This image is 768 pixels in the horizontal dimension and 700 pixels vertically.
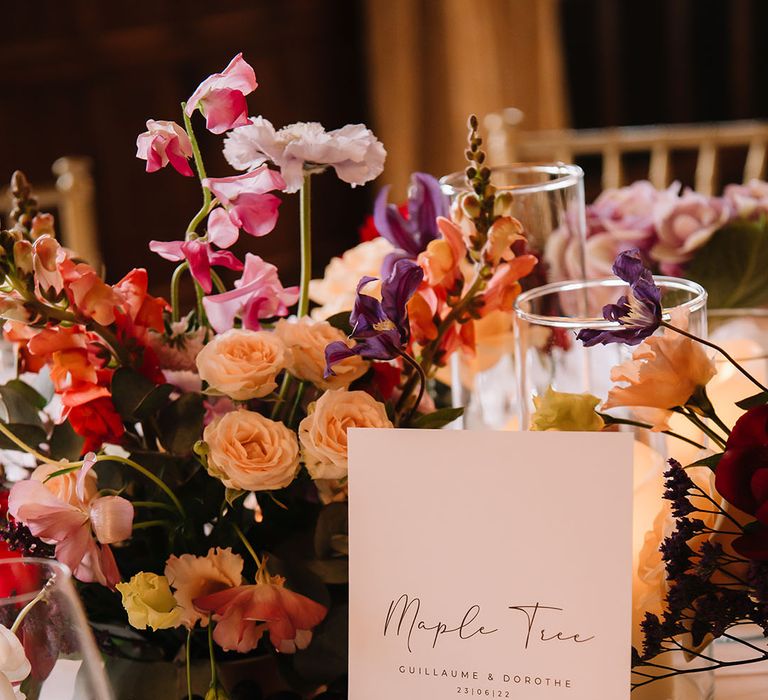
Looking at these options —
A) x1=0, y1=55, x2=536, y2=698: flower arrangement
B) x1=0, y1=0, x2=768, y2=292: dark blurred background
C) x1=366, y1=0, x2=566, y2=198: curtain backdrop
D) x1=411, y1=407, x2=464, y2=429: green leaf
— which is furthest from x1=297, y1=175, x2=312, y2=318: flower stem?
x1=366, y1=0, x2=566, y2=198: curtain backdrop

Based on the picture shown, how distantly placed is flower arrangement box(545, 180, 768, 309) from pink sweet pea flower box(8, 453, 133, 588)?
2.11 feet

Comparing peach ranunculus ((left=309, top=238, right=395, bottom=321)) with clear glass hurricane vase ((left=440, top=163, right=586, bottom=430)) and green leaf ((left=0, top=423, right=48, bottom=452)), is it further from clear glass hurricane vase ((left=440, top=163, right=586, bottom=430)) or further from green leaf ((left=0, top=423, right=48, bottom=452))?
green leaf ((left=0, top=423, right=48, bottom=452))

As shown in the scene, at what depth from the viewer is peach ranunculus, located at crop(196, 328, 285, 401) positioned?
23.7 inches

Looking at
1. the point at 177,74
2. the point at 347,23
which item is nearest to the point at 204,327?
the point at 177,74

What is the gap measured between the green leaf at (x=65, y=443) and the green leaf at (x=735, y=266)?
669 millimetres

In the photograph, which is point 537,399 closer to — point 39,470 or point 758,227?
point 39,470

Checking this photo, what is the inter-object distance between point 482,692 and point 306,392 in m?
0.21

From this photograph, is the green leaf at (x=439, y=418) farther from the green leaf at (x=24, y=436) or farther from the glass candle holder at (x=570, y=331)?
the green leaf at (x=24, y=436)

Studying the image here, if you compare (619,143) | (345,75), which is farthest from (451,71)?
(619,143)

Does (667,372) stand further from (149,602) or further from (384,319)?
(149,602)

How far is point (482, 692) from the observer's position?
573 mm

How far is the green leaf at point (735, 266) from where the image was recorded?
1066 millimetres

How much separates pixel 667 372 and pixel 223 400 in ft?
0.93

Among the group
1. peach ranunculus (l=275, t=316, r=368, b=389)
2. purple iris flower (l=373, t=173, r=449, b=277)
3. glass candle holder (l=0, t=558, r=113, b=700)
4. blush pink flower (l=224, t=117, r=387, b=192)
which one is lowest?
glass candle holder (l=0, t=558, r=113, b=700)
